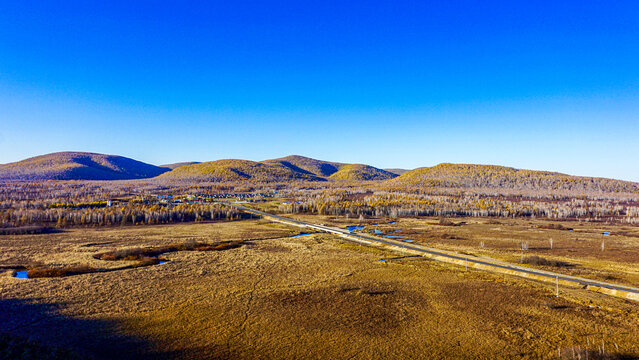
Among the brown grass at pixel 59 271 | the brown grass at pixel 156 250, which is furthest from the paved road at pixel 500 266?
the brown grass at pixel 59 271

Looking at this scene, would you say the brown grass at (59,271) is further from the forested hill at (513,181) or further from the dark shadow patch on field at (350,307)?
the forested hill at (513,181)

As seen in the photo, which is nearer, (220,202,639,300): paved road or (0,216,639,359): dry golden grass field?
(0,216,639,359): dry golden grass field

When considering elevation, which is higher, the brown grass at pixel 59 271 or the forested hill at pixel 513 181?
the forested hill at pixel 513 181

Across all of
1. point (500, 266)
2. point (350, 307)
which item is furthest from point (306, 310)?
point (500, 266)

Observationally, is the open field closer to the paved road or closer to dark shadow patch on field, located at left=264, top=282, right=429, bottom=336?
the paved road

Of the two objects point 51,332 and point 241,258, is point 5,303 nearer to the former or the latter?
point 51,332

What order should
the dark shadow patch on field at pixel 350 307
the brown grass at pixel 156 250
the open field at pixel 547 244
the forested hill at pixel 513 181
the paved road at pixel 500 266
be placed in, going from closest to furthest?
1. the dark shadow patch on field at pixel 350 307
2. the paved road at pixel 500 266
3. the open field at pixel 547 244
4. the brown grass at pixel 156 250
5. the forested hill at pixel 513 181

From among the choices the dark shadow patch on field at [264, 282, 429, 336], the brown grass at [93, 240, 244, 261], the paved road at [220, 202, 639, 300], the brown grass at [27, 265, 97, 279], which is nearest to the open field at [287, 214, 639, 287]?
the paved road at [220, 202, 639, 300]
